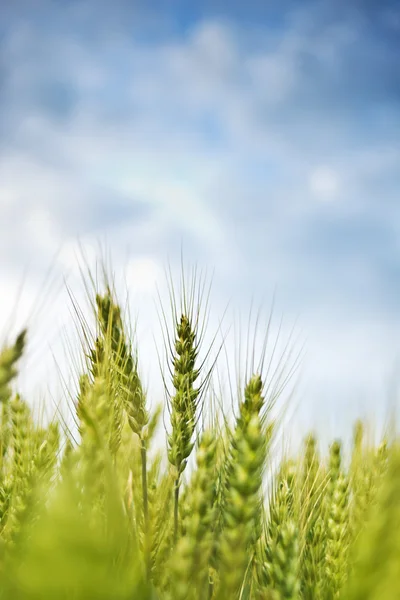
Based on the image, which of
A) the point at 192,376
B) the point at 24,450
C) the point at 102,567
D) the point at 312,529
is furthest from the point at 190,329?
the point at 102,567

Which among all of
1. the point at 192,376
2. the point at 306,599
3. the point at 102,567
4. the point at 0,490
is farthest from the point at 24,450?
the point at 102,567

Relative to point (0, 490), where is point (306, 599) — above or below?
below

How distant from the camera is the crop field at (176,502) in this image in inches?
32.4

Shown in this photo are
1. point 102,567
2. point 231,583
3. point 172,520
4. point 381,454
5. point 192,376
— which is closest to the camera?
point 102,567

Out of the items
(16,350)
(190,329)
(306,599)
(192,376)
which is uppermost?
(190,329)

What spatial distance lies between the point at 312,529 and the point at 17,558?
1.19m

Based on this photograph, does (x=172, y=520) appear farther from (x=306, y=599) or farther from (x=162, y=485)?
(x=306, y=599)

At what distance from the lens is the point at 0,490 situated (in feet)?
6.55

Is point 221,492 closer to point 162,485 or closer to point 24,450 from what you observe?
point 162,485

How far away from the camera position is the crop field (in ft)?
2.70

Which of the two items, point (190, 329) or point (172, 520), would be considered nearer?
point (172, 520)

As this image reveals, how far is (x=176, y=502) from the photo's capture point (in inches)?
62.7

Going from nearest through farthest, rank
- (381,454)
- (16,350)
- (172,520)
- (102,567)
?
(102,567) < (16,350) < (172,520) < (381,454)

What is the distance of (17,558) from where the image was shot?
109 cm
